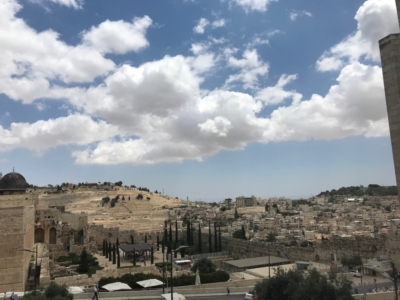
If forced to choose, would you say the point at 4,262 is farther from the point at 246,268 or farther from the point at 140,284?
the point at 246,268

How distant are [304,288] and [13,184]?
43046mm

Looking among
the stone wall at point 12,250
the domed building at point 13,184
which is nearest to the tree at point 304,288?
the stone wall at point 12,250

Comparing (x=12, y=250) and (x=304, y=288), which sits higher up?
(x=12, y=250)

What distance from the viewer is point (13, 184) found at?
45.5 metres

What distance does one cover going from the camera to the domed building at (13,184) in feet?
147

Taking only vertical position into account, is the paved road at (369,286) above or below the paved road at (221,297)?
below

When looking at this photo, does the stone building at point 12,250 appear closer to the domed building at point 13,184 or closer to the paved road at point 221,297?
the paved road at point 221,297

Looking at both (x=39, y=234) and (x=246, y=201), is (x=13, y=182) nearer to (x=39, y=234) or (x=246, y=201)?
(x=39, y=234)

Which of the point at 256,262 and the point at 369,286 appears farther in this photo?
the point at 256,262

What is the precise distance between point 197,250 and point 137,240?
12.4 meters

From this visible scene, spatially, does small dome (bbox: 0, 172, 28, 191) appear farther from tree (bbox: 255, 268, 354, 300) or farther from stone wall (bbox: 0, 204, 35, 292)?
tree (bbox: 255, 268, 354, 300)

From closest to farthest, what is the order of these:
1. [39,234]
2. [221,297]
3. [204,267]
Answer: [221,297]
[204,267]
[39,234]

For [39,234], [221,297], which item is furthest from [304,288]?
[39,234]

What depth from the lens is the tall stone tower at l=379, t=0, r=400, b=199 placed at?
7.95 m
